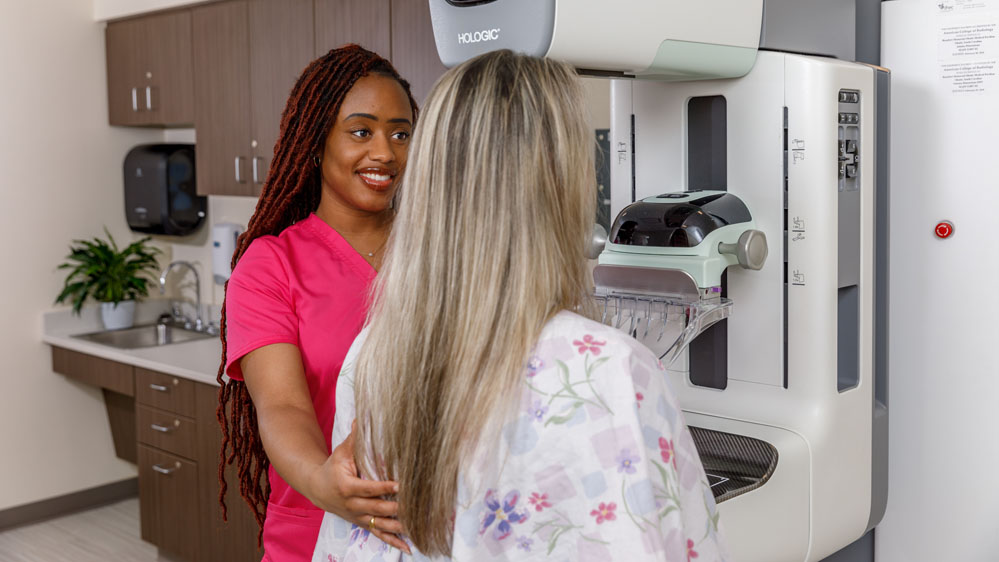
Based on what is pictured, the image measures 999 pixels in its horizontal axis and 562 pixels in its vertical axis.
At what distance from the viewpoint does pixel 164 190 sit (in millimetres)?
3875

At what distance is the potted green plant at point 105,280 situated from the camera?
12.8 feet

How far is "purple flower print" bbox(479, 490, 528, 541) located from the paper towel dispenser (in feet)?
10.7

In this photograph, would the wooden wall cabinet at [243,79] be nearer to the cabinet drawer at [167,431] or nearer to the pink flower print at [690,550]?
the cabinet drawer at [167,431]

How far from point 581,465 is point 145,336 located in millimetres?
3538

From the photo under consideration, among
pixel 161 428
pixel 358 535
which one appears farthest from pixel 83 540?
pixel 358 535

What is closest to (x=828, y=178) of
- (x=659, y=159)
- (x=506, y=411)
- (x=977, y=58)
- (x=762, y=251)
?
(x=762, y=251)

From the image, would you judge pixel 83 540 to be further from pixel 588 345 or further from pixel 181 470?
pixel 588 345

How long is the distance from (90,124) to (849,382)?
3.45 m

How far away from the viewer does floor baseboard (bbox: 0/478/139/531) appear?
152 inches

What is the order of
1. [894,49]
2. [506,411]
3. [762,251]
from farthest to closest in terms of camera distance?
[894,49]
[762,251]
[506,411]

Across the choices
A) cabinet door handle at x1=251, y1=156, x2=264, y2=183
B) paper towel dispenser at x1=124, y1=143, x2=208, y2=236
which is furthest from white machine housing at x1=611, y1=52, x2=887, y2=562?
paper towel dispenser at x1=124, y1=143, x2=208, y2=236

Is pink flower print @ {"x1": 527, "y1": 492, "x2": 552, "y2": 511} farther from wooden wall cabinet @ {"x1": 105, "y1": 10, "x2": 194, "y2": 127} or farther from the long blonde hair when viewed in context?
wooden wall cabinet @ {"x1": 105, "y1": 10, "x2": 194, "y2": 127}

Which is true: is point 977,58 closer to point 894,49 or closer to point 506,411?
point 894,49

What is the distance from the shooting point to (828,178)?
1.50 meters
